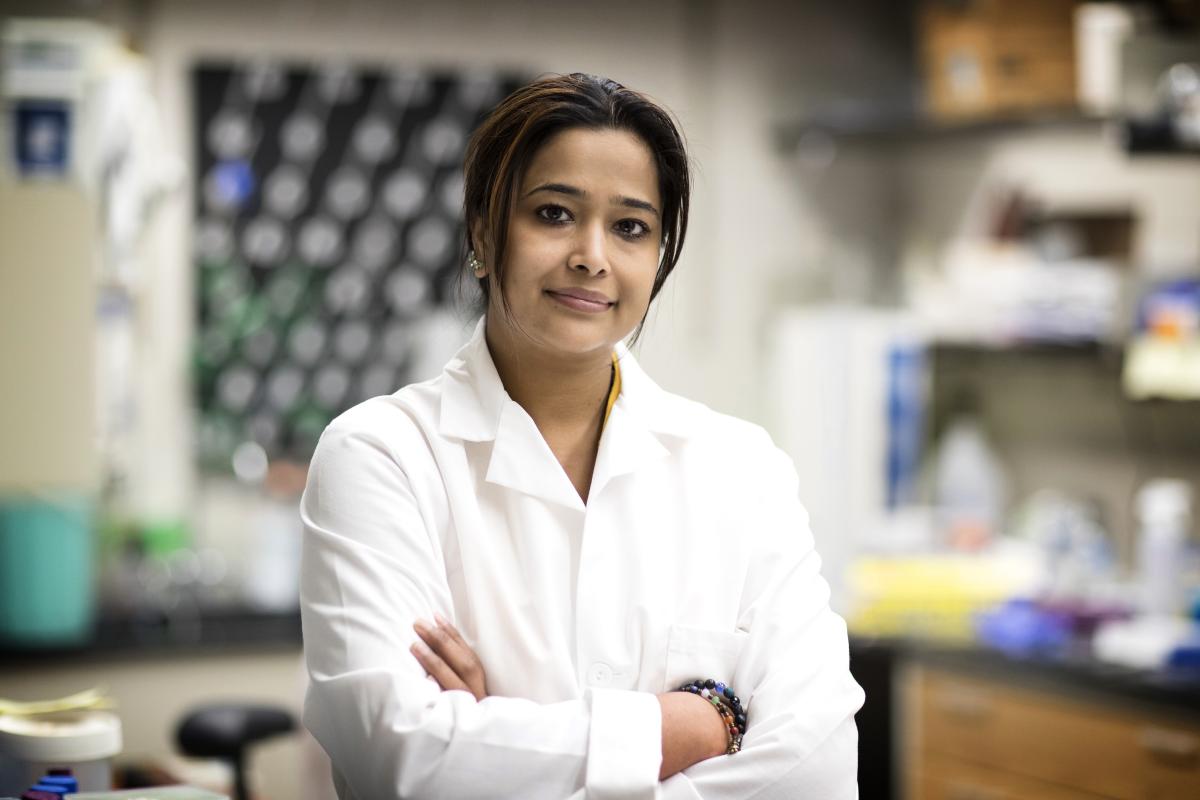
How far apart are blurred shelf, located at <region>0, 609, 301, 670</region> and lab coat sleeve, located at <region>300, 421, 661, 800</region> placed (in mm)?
2315

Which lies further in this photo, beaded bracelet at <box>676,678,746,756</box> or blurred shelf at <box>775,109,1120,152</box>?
blurred shelf at <box>775,109,1120,152</box>

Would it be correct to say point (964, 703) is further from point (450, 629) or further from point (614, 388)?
point (450, 629)

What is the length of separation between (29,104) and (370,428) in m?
2.20

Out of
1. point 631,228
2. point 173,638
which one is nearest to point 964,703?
point 173,638

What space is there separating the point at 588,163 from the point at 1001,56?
2.79 meters

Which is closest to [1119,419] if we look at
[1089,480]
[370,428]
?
[1089,480]

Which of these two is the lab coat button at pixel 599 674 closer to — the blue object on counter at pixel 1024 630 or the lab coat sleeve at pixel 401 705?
the lab coat sleeve at pixel 401 705

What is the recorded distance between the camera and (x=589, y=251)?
4.91ft

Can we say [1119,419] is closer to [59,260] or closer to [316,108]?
[316,108]

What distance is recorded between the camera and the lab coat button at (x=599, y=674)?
1.52m

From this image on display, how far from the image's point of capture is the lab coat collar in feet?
5.18

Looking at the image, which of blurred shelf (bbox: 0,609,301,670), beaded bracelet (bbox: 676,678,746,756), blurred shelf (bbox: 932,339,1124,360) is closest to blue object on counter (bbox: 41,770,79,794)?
beaded bracelet (bbox: 676,678,746,756)

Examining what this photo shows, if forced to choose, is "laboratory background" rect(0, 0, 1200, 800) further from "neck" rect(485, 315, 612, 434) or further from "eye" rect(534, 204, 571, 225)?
"eye" rect(534, 204, 571, 225)

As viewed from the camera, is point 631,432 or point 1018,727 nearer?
point 631,432
